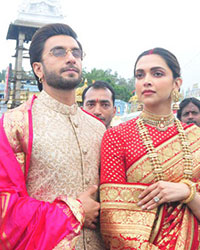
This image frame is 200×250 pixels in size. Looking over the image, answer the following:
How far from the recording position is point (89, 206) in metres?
1.97

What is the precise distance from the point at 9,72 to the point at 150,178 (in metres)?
20.7

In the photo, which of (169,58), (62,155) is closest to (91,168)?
(62,155)

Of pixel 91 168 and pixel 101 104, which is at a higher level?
pixel 101 104

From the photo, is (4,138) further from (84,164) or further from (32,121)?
(84,164)

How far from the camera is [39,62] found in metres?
2.31

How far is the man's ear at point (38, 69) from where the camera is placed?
Answer: 7.59 feet

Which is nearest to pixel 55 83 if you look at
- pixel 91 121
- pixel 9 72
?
pixel 91 121

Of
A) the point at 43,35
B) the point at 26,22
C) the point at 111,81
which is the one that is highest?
the point at 26,22

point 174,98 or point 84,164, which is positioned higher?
point 174,98

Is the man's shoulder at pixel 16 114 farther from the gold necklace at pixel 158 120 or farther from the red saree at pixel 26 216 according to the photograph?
the gold necklace at pixel 158 120

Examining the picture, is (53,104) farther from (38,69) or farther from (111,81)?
(111,81)

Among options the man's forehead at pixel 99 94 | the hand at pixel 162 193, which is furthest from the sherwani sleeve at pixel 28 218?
the man's forehead at pixel 99 94

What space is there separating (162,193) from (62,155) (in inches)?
26.8

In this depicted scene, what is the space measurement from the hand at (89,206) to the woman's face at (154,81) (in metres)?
0.70
